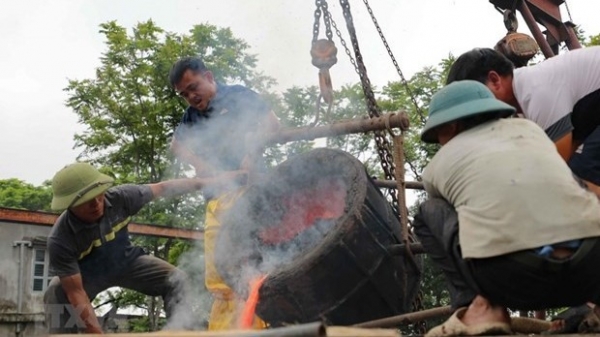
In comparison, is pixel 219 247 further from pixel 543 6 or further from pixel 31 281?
pixel 31 281

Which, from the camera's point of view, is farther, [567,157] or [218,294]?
[218,294]

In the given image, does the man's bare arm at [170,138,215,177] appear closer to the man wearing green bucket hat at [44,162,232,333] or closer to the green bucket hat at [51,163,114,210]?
the man wearing green bucket hat at [44,162,232,333]

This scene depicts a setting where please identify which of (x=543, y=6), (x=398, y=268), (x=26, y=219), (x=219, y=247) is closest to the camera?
(x=398, y=268)

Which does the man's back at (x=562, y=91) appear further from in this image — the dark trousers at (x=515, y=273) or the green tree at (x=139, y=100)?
the green tree at (x=139, y=100)

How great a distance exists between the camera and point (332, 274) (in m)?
3.85

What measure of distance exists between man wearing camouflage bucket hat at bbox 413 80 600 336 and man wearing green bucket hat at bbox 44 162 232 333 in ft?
8.61

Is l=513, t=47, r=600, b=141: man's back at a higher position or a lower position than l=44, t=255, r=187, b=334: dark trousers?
higher

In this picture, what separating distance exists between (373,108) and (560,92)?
2.56 meters

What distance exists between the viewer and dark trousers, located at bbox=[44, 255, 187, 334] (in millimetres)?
4930

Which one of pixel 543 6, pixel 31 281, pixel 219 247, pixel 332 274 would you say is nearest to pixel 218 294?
pixel 219 247

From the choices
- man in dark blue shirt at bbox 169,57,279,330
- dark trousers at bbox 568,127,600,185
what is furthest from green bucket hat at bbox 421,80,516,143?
man in dark blue shirt at bbox 169,57,279,330

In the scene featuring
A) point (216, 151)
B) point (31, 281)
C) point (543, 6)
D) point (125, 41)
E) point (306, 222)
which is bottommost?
point (31, 281)

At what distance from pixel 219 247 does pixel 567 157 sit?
105 inches

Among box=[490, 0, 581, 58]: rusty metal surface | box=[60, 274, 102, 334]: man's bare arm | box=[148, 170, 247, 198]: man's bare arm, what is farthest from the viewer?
box=[490, 0, 581, 58]: rusty metal surface
